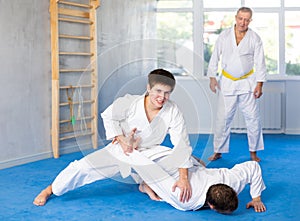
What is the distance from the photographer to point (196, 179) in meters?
3.01

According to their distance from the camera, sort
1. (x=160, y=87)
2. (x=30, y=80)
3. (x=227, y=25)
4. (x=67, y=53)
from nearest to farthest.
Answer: (x=160, y=87), (x=30, y=80), (x=67, y=53), (x=227, y=25)

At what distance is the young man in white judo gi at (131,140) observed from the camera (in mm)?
3090

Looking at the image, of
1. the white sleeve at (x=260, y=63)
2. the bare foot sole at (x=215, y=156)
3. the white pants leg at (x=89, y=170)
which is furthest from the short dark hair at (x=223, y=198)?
the white sleeve at (x=260, y=63)

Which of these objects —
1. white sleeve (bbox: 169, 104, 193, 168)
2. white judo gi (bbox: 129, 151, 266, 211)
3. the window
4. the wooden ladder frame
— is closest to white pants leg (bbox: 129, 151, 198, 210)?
white judo gi (bbox: 129, 151, 266, 211)

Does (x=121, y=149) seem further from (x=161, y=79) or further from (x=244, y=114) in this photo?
(x=244, y=114)

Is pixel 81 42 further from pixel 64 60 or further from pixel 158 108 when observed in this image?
pixel 158 108

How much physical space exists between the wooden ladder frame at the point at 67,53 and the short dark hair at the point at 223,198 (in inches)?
77.7

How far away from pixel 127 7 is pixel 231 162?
2592mm

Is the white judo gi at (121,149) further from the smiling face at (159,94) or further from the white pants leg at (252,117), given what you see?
the white pants leg at (252,117)

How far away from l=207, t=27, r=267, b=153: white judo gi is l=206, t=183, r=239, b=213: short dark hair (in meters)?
1.87

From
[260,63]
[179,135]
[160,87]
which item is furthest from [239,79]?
[160,87]

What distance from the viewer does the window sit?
668cm

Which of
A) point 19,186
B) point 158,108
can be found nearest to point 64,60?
point 19,186

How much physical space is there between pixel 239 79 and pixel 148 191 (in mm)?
1715
